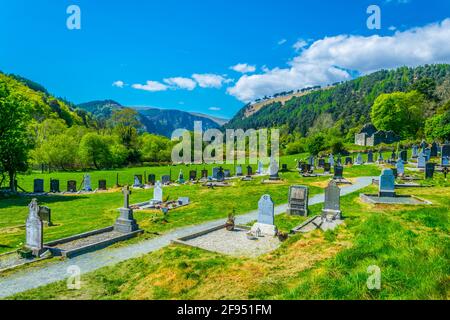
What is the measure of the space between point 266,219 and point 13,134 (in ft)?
76.9

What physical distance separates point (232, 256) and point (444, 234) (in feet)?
21.1

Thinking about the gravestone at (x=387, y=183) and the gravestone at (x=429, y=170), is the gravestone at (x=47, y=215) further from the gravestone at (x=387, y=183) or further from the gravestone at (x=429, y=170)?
the gravestone at (x=429, y=170)

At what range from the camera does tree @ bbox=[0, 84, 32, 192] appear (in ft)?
90.1

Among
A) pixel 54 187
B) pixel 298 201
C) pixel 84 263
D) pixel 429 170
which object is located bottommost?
pixel 84 263

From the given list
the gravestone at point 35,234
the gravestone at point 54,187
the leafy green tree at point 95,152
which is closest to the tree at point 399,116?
the leafy green tree at point 95,152

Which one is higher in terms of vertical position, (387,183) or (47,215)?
(387,183)

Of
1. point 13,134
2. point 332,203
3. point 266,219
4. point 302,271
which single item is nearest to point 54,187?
point 13,134

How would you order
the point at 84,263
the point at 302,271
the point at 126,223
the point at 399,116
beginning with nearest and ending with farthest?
the point at 302,271 → the point at 84,263 → the point at 126,223 → the point at 399,116

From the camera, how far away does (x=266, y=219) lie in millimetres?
14000

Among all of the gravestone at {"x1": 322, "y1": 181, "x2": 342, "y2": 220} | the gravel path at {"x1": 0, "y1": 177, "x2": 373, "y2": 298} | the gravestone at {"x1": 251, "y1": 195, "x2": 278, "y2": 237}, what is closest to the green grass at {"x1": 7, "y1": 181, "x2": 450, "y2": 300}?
the gravel path at {"x1": 0, "y1": 177, "x2": 373, "y2": 298}

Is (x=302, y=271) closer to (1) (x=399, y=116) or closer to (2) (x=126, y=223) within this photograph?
(2) (x=126, y=223)

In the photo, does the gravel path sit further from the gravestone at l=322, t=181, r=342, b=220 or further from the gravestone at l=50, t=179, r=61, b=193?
the gravestone at l=50, t=179, r=61, b=193

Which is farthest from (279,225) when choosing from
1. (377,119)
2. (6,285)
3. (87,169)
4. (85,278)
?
(377,119)

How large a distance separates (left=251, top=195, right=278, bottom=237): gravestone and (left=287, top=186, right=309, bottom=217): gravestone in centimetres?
367
